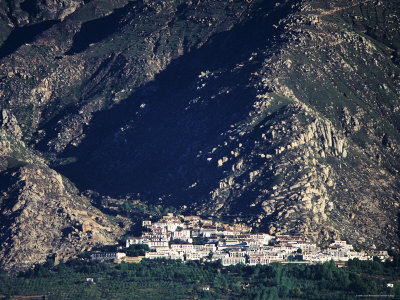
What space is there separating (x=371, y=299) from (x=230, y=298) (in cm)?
1750

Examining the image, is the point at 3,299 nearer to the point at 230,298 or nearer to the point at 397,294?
the point at 230,298

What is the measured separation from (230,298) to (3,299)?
28361 millimetres

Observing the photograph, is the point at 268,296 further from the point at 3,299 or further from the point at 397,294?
the point at 3,299

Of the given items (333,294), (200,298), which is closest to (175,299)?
(200,298)

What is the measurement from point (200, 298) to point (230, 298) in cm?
376

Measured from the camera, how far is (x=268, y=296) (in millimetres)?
198375

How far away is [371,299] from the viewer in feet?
643

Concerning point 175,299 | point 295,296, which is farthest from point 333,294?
point 175,299

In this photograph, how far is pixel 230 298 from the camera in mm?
199000

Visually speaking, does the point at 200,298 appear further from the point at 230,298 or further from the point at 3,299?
the point at 3,299

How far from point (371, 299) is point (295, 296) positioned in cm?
959

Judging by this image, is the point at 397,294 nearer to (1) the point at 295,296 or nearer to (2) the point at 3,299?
(1) the point at 295,296

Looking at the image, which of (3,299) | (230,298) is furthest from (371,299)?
→ (3,299)

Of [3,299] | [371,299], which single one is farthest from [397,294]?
[3,299]
